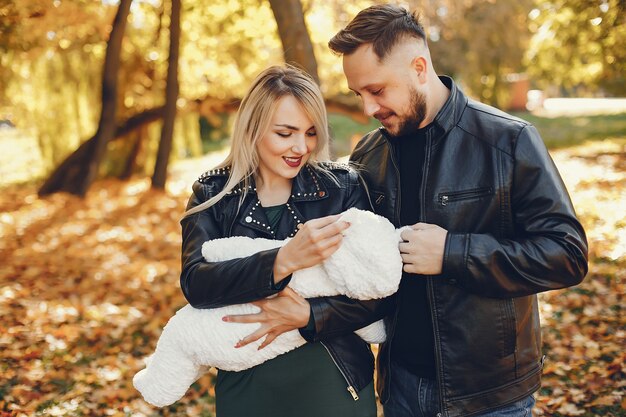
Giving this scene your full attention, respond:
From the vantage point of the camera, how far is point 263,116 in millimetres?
2689

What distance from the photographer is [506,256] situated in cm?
221

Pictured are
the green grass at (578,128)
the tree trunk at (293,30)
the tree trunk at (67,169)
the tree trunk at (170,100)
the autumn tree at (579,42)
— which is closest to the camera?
the tree trunk at (293,30)

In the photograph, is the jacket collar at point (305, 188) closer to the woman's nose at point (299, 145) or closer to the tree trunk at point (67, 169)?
the woman's nose at point (299, 145)

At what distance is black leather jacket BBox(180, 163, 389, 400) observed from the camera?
2.31 m

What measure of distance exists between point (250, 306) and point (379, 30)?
1.24m

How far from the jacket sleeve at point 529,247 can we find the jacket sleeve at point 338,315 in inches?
13.3

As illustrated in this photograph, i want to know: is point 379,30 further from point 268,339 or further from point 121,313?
point 121,313

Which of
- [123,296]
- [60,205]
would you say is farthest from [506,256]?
[60,205]

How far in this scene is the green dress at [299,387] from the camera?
244cm

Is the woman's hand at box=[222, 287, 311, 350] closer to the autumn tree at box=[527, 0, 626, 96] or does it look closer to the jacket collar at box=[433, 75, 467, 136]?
the jacket collar at box=[433, 75, 467, 136]

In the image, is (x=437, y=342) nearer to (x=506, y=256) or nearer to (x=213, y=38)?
(x=506, y=256)

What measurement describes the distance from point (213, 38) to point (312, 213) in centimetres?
1238

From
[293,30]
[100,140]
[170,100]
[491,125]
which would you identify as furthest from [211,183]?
[100,140]

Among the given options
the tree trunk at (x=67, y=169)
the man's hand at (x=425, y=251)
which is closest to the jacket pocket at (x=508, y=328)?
the man's hand at (x=425, y=251)
